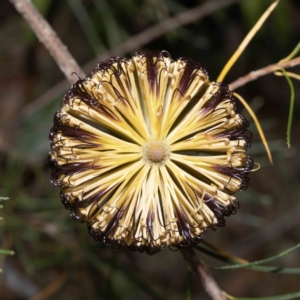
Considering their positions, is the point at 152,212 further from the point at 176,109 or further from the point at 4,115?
the point at 4,115

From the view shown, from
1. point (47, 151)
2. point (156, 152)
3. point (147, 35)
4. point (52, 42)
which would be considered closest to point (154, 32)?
point (147, 35)

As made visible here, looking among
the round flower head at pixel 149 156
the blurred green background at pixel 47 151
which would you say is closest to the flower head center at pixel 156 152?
the round flower head at pixel 149 156

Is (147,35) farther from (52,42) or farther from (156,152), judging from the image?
(156,152)

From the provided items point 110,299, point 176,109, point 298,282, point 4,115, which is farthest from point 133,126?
point 298,282

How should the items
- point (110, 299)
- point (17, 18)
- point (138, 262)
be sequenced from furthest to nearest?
1. point (138, 262)
2. point (17, 18)
3. point (110, 299)

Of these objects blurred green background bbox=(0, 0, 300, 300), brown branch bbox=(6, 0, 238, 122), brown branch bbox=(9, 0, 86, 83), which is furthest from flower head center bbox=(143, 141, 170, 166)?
brown branch bbox=(6, 0, 238, 122)

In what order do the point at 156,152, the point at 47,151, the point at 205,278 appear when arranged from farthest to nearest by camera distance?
the point at 47,151, the point at 205,278, the point at 156,152

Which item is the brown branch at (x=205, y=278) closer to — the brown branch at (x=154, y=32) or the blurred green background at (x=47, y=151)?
the blurred green background at (x=47, y=151)
